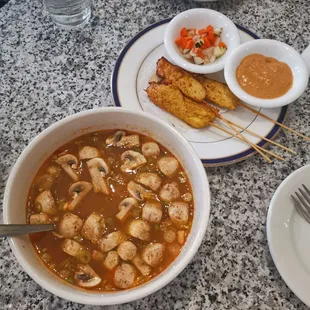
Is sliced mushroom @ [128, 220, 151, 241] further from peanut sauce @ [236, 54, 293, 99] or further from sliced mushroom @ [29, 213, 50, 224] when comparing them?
peanut sauce @ [236, 54, 293, 99]

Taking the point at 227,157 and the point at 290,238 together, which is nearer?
the point at 290,238

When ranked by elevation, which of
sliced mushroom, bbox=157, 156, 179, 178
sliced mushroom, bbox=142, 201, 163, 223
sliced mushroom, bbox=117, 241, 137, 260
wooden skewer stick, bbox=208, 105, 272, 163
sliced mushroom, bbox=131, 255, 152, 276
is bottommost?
wooden skewer stick, bbox=208, 105, 272, 163

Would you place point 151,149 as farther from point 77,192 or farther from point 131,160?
point 77,192

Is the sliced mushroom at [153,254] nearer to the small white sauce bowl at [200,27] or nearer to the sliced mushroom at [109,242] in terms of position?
the sliced mushroom at [109,242]

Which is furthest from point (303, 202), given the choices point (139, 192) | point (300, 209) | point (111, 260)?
point (111, 260)

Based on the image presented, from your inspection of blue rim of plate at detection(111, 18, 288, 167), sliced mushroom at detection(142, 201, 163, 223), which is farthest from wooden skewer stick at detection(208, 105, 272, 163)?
sliced mushroom at detection(142, 201, 163, 223)

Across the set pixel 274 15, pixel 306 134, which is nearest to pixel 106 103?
pixel 306 134

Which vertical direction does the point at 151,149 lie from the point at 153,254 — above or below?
above

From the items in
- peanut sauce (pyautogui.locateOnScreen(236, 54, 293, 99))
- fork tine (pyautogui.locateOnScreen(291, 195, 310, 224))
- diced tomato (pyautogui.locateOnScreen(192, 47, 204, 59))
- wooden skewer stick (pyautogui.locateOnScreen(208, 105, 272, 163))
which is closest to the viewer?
fork tine (pyautogui.locateOnScreen(291, 195, 310, 224))

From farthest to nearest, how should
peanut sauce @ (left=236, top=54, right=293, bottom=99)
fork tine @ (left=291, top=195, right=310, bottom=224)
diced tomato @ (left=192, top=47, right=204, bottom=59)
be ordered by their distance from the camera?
diced tomato @ (left=192, top=47, right=204, bottom=59) → peanut sauce @ (left=236, top=54, right=293, bottom=99) → fork tine @ (left=291, top=195, right=310, bottom=224)
